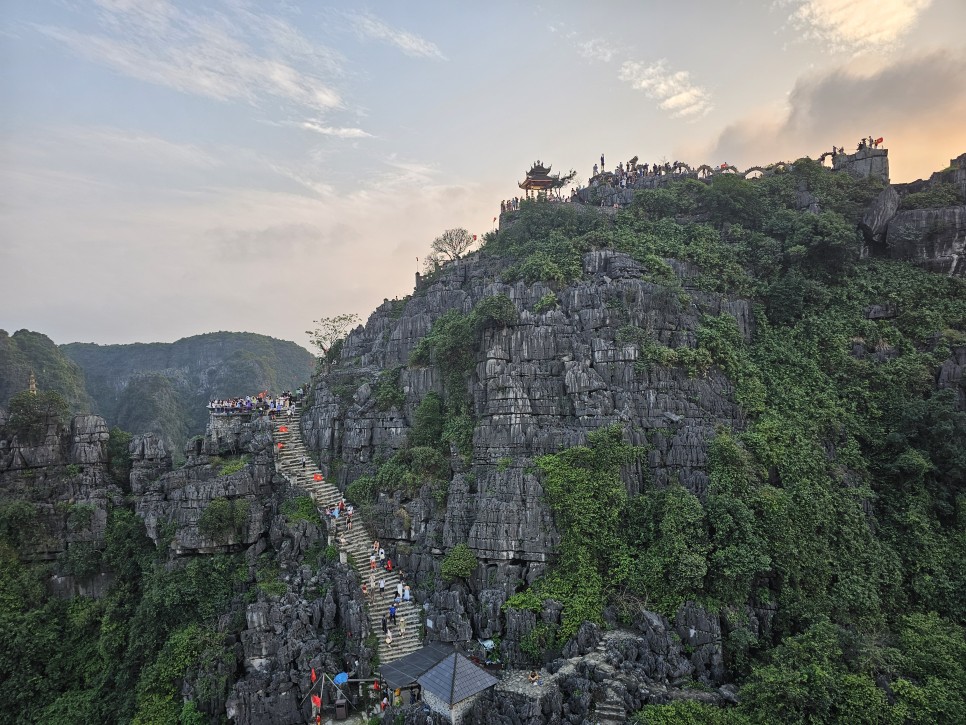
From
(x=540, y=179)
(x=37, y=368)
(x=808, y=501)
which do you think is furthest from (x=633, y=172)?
(x=37, y=368)

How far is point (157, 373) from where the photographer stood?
274 ft

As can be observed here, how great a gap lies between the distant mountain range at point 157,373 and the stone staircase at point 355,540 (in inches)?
1281

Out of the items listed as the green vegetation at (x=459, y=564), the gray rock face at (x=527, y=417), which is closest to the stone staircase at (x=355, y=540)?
the gray rock face at (x=527, y=417)

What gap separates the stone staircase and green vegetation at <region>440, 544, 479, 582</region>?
2.41 metres

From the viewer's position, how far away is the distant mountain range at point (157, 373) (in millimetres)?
63094

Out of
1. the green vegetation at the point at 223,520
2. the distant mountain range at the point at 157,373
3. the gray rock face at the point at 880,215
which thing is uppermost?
the gray rock face at the point at 880,215

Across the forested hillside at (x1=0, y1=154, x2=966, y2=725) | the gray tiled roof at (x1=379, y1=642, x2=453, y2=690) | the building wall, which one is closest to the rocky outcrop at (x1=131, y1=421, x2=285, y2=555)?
the forested hillside at (x1=0, y1=154, x2=966, y2=725)

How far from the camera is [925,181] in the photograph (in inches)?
1531

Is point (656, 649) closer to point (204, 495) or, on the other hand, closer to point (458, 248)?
point (204, 495)

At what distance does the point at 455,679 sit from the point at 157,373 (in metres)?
77.6

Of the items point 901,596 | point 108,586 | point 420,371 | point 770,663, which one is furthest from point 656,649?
point 108,586

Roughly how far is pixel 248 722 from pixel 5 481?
68.6 feet

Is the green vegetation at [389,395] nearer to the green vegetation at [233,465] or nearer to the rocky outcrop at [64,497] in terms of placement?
the green vegetation at [233,465]

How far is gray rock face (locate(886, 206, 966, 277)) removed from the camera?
35688mm
